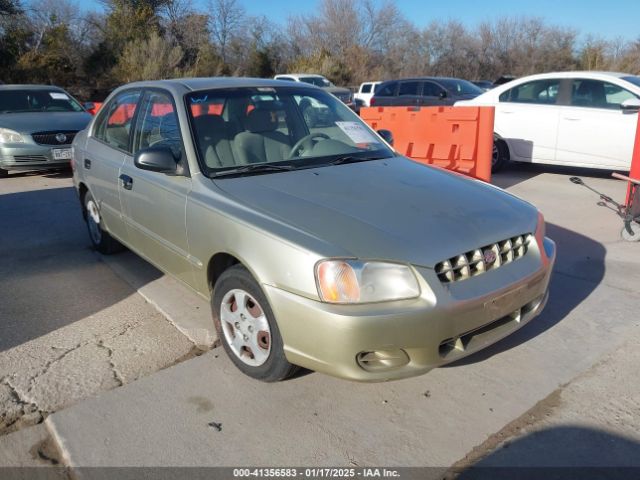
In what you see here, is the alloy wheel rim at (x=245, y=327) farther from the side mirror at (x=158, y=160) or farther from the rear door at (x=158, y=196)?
the side mirror at (x=158, y=160)

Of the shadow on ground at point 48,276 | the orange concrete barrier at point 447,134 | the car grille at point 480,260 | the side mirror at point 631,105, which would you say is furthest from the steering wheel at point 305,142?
the side mirror at point 631,105

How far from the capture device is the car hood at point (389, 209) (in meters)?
2.49

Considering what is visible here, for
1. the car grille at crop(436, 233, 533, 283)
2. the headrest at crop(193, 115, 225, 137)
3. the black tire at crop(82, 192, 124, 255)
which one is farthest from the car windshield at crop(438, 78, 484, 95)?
the car grille at crop(436, 233, 533, 283)

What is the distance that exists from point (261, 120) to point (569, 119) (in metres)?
5.76

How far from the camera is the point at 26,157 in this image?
881 cm

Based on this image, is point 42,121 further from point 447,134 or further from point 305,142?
point 305,142

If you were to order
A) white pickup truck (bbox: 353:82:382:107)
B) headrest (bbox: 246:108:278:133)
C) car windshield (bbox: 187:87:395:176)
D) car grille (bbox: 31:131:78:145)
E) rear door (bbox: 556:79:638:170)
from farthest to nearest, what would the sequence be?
white pickup truck (bbox: 353:82:382:107)
car grille (bbox: 31:131:78:145)
rear door (bbox: 556:79:638:170)
headrest (bbox: 246:108:278:133)
car windshield (bbox: 187:87:395:176)

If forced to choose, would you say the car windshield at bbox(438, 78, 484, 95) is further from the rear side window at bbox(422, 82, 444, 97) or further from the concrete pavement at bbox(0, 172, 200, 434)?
the concrete pavement at bbox(0, 172, 200, 434)

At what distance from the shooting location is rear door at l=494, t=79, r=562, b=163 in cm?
797

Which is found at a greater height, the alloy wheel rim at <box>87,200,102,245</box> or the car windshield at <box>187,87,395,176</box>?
the car windshield at <box>187,87,395,176</box>

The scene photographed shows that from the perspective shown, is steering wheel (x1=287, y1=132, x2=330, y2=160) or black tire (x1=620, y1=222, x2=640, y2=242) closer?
steering wheel (x1=287, y1=132, x2=330, y2=160)

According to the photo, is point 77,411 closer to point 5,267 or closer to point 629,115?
point 5,267

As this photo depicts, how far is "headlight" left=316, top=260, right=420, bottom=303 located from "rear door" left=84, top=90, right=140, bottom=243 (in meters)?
2.42

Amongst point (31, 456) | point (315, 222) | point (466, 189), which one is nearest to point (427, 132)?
point (466, 189)
